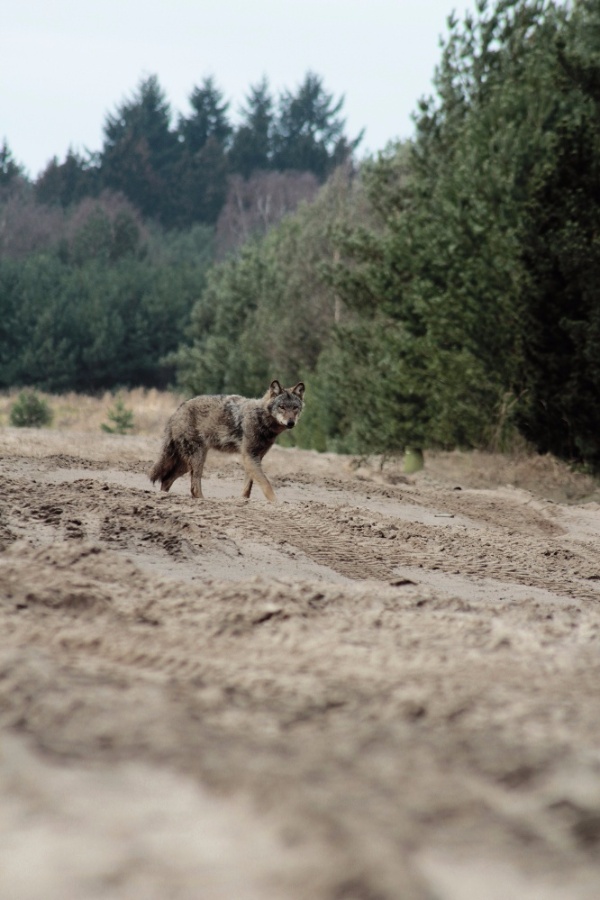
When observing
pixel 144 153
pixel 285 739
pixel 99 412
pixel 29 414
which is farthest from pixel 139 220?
pixel 285 739

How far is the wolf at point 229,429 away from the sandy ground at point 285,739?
13.8 feet

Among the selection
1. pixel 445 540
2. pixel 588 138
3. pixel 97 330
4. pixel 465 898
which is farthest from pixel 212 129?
pixel 465 898

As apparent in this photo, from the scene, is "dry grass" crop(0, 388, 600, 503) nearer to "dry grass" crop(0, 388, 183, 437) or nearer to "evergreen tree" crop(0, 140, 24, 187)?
"dry grass" crop(0, 388, 183, 437)

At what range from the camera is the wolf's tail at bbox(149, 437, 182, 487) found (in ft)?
31.8

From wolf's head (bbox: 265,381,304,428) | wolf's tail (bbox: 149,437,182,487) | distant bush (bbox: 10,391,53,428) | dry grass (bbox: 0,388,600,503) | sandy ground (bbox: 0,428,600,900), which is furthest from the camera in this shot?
distant bush (bbox: 10,391,53,428)

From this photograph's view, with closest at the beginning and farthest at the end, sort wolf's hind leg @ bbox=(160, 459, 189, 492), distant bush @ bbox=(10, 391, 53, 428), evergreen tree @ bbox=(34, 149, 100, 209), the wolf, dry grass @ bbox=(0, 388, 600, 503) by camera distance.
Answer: the wolf, wolf's hind leg @ bbox=(160, 459, 189, 492), dry grass @ bbox=(0, 388, 600, 503), distant bush @ bbox=(10, 391, 53, 428), evergreen tree @ bbox=(34, 149, 100, 209)

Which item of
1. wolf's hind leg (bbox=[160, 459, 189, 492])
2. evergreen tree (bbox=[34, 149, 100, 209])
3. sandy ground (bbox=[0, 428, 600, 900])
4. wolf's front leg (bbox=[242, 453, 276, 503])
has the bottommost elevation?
wolf's hind leg (bbox=[160, 459, 189, 492])

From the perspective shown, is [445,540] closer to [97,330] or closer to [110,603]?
[110,603]

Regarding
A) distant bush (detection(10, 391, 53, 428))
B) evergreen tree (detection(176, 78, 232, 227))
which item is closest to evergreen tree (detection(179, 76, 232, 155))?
evergreen tree (detection(176, 78, 232, 227))

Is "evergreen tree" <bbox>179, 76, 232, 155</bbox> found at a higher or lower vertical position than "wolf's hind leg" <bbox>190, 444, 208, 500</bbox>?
higher

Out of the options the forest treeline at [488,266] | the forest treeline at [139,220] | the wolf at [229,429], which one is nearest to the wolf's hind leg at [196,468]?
the wolf at [229,429]

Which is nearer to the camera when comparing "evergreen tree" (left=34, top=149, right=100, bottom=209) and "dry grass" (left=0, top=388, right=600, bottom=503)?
"dry grass" (left=0, top=388, right=600, bottom=503)

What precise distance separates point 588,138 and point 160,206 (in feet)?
242

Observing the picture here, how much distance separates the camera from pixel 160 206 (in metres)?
85.9
